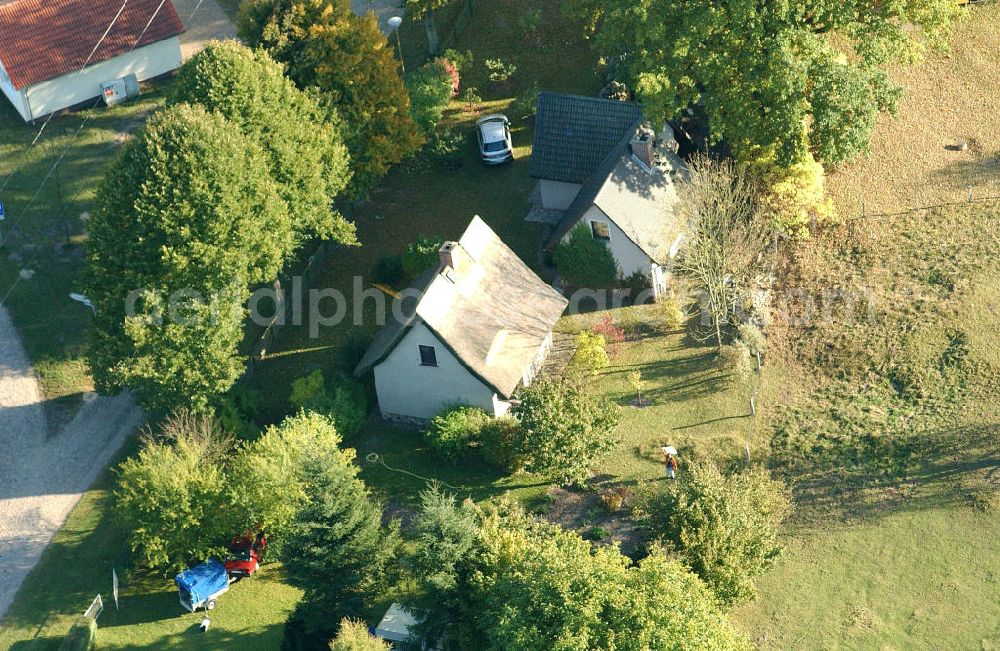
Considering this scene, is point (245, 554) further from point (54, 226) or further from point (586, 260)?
point (54, 226)

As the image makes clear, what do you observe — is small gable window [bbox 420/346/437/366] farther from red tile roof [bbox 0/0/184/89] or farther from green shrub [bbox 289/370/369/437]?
red tile roof [bbox 0/0/184/89]

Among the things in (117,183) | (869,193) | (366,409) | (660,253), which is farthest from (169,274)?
(869,193)

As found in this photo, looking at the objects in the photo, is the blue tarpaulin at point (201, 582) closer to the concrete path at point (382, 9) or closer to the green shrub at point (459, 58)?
the green shrub at point (459, 58)

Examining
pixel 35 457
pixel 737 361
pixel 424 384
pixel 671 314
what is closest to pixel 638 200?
pixel 671 314

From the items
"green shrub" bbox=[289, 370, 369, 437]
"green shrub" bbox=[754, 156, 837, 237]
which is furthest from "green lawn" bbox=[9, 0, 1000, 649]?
"green shrub" bbox=[754, 156, 837, 237]

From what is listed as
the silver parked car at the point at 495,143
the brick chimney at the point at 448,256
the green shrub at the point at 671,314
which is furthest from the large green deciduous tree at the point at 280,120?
the green shrub at the point at 671,314

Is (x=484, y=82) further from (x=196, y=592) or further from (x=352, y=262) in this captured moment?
(x=196, y=592)

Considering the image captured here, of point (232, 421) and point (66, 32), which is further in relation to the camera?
point (66, 32)
